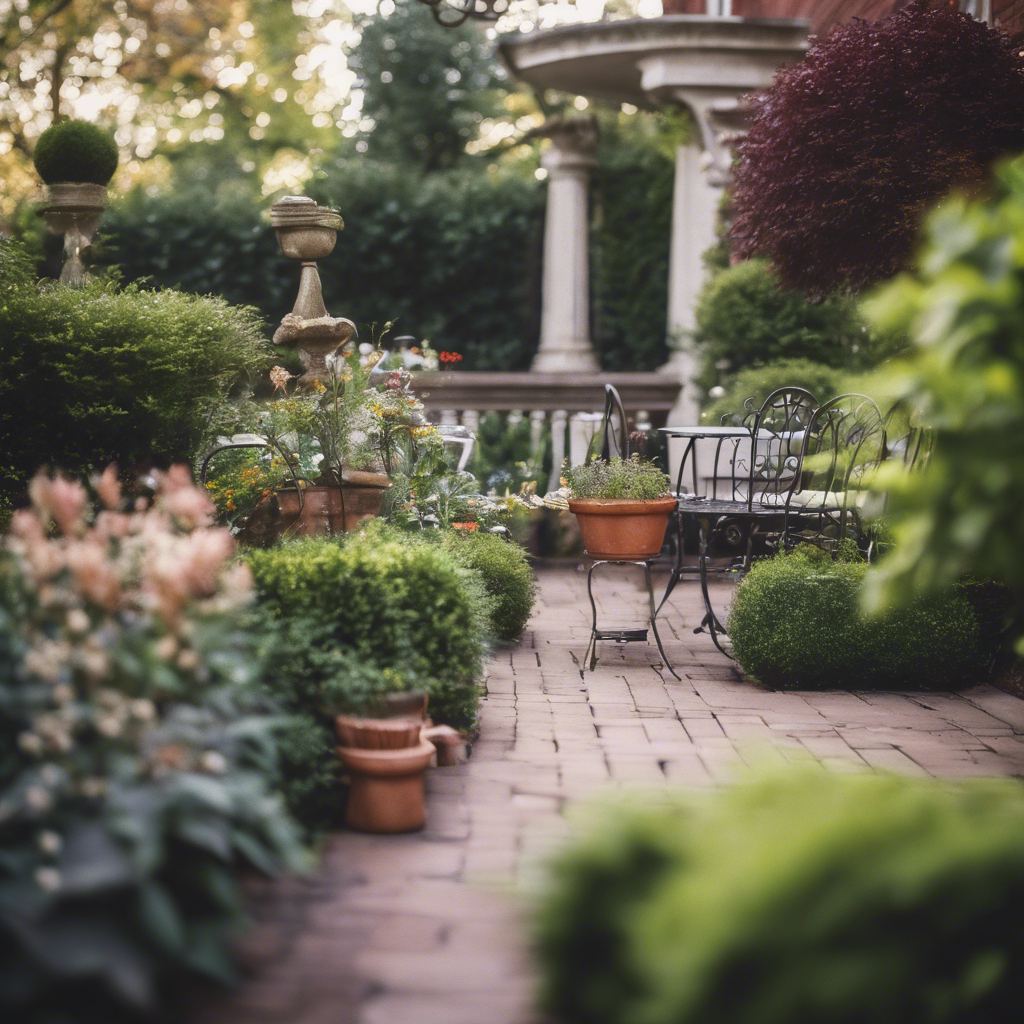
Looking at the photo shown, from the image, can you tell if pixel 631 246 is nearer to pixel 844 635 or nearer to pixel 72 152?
pixel 72 152

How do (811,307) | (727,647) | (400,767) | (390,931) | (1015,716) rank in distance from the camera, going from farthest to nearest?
(811,307)
(727,647)
(1015,716)
(400,767)
(390,931)

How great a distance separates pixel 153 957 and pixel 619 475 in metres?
3.66

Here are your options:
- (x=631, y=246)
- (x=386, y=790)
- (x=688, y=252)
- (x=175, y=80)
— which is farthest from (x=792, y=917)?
(x=175, y=80)

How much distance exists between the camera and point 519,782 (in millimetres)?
3705

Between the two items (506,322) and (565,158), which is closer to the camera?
(565,158)

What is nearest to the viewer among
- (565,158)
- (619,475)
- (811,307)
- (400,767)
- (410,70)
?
(400,767)

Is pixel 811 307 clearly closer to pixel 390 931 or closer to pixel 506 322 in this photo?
pixel 506 322

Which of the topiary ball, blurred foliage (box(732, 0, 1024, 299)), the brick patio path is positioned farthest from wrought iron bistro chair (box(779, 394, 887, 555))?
the topiary ball

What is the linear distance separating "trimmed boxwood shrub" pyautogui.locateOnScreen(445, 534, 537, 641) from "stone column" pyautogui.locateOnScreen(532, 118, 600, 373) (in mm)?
5311

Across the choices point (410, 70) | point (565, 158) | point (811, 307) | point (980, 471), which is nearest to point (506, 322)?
point (565, 158)

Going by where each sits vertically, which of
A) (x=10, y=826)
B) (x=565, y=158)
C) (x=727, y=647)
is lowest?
(x=727, y=647)

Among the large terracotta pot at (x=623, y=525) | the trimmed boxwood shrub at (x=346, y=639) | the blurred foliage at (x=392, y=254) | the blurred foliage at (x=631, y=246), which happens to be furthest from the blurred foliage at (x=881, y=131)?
the blurred foliage at (x=392, y=254)

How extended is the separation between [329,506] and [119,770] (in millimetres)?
3056

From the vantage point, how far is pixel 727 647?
608cm
